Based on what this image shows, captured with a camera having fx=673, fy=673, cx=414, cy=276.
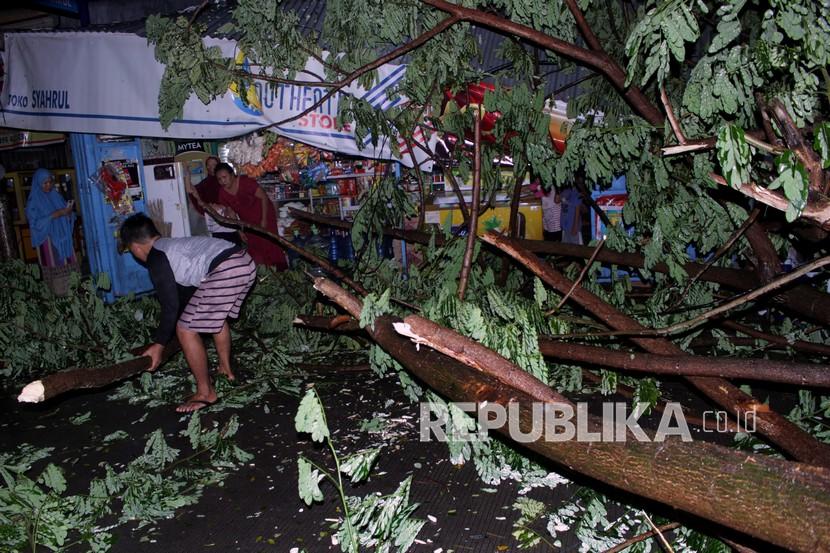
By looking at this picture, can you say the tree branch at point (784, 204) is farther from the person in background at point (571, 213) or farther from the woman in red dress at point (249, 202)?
the person in background at point (571, 213)

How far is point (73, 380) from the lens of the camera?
3049mm

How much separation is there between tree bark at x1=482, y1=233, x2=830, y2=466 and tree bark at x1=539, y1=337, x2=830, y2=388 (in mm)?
284

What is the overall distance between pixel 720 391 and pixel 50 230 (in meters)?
8.70

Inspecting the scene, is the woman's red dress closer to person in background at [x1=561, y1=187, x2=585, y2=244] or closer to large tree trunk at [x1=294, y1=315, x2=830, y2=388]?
person in background at [x1=561, y1=187, x2=585, y2=244]

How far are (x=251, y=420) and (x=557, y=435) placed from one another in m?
3.19

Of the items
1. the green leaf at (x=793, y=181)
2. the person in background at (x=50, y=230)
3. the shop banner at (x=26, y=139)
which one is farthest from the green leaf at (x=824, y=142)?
the shop banner at (x=26, y=139)

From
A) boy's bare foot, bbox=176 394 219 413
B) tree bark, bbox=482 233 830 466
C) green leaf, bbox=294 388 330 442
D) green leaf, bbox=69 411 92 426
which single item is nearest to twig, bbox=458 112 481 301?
tree bark, bbox=482 233 830 466

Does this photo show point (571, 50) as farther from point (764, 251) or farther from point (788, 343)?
point (788, 343)

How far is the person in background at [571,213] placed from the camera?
8.20 m

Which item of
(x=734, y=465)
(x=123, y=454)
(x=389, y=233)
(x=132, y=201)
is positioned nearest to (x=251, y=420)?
(x=123, y=454)

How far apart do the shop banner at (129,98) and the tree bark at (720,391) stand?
2.64 metres

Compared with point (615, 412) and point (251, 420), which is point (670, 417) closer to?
point (615, 412)

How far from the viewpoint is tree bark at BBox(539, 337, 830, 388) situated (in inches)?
91.6

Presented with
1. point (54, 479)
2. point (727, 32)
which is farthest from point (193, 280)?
point (727, 32)
